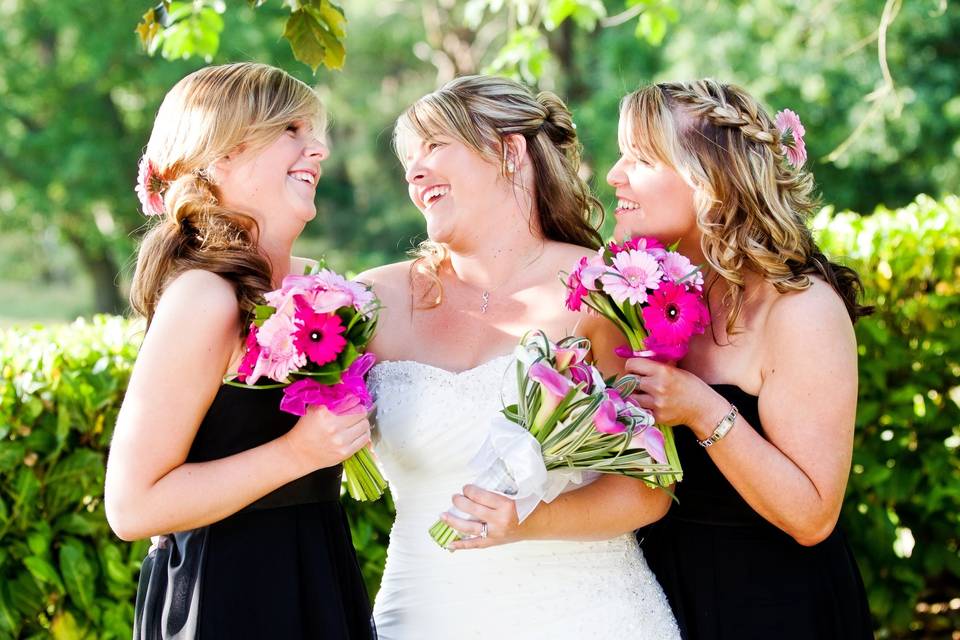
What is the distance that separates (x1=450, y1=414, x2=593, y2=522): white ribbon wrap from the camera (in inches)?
102

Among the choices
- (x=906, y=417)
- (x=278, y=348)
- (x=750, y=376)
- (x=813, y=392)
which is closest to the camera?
(x=278, y=348)

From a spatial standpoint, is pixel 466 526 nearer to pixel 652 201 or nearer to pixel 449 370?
pixel 449 370

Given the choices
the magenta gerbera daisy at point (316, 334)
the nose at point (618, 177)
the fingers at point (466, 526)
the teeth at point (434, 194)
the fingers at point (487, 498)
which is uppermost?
the teeth at point (434, 194)

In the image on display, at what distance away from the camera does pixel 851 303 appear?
3209mm

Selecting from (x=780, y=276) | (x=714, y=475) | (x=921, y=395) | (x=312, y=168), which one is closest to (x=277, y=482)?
(x=312, y=168)

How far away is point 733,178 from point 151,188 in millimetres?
1755

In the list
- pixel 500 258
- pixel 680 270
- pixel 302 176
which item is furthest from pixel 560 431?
pixel 302 176

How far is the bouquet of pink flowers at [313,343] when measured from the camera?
2.55 meters

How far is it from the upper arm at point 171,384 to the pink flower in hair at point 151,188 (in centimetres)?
51

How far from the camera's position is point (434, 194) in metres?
3.30

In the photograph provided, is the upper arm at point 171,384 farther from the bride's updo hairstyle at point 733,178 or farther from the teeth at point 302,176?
the bride's updo hairstyle at point 733,178

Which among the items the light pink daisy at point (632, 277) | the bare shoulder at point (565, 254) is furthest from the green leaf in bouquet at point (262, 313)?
the bare shoulder at point (565, 254)

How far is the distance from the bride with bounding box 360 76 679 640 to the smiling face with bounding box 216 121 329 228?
1.20ft

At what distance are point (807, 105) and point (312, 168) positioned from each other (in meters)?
13.3
